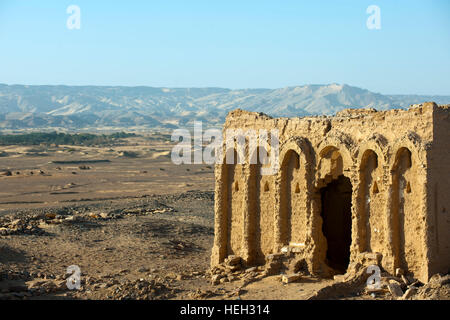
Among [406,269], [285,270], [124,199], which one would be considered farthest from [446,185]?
[124,199]

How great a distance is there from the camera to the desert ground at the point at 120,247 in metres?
16.5

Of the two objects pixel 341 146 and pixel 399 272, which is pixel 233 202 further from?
pixel 399 272

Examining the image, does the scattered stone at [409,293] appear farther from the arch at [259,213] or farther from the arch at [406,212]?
the arch at [259,213]

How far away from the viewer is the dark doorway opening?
19.2m

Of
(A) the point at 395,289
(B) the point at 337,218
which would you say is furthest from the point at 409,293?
(B) the point at 337,218

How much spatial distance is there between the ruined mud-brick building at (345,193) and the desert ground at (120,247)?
1040 mm

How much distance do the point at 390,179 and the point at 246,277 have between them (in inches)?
202

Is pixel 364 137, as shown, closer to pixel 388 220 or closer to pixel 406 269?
pixel 388 220

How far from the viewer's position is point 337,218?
762 inches

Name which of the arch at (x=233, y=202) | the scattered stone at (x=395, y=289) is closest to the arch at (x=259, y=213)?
the arch at (x=233, y=202)

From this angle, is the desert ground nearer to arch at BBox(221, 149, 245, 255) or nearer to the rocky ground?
the rocky ground

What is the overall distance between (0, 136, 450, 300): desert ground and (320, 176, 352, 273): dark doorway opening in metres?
2.68

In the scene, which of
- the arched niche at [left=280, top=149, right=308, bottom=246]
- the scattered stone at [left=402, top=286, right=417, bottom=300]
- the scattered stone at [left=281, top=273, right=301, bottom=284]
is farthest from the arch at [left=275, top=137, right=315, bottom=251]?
the scattered stone at [left=402, top=286, right=417, bottom=300]

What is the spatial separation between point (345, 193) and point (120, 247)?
9.56 metres
